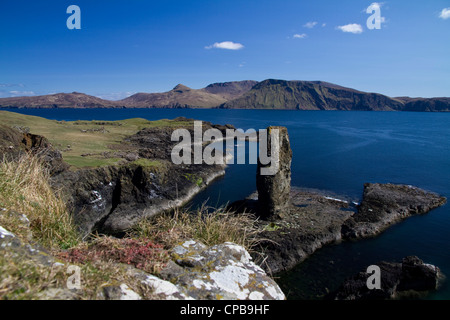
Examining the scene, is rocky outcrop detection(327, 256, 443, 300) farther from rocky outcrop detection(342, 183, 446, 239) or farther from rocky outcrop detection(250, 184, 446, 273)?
rocky outcrop detection(342, 183, 446, 239)

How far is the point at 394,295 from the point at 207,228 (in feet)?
49.2

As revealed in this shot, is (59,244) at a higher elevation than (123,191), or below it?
higher

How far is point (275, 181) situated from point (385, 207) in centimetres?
1317

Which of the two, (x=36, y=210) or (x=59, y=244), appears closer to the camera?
(x=59, y=244)

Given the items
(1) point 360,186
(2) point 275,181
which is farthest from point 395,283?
(1) point 360,186

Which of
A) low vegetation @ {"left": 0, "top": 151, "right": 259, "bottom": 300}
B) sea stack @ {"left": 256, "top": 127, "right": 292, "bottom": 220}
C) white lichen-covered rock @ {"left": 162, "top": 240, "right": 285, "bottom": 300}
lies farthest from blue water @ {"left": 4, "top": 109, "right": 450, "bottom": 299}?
white lichen-covered rock @ {"left": 162, "top": 240, "right": 285, "bottom": 300}

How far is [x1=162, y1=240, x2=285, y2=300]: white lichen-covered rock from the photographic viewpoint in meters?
4.77

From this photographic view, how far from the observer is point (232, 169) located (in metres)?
46.4

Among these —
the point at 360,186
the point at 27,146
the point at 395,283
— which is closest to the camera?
the point at 395,283

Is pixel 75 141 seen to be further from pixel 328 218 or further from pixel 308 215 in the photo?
pixel 328 218

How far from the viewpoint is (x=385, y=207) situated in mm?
28219

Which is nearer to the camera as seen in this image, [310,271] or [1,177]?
[1,177]
